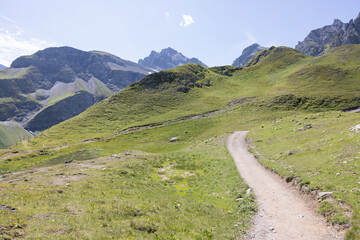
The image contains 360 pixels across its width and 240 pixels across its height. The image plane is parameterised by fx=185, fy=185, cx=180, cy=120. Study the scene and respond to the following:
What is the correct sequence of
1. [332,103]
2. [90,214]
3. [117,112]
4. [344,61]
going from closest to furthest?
[90,214], [332,103], [117,112], [344,61]

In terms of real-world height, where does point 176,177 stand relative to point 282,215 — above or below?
below

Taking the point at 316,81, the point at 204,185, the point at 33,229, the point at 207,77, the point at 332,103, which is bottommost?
the point at 204,185

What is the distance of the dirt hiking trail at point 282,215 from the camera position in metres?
12.4

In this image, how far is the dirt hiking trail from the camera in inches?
490

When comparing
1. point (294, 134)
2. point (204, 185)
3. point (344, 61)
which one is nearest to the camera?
point (204, 185)

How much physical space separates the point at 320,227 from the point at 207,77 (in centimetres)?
15428

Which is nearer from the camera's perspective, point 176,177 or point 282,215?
point 282,215

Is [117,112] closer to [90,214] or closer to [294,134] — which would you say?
[294,134]

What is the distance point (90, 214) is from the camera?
1438 centimetres

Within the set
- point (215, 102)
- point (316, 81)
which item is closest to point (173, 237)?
point (215, 102)

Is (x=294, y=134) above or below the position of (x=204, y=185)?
above

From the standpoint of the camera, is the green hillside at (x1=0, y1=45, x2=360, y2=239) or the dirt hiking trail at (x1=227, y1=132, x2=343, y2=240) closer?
the dirt hiking trail at (x1=227, y1=132, x2=343, y2=240)

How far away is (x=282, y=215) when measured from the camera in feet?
49.6

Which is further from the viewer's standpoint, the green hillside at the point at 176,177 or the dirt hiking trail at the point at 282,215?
the green hillside at the point at 176,177
